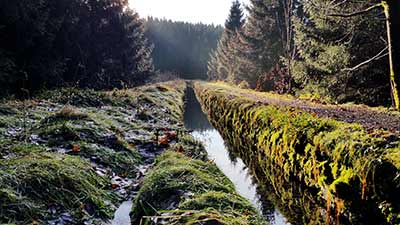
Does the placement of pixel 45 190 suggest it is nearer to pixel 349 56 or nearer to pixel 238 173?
pixel 238 173

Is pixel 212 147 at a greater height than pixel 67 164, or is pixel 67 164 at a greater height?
pixel 67 164

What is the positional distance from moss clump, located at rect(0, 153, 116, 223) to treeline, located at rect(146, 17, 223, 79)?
→ 62550 mm

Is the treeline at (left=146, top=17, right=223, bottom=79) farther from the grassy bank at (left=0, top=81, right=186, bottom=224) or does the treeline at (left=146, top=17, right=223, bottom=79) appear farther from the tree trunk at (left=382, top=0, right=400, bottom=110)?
the grassy bank at (left=0, top=81, right=186, bottom=224)

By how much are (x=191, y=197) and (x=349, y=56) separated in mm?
10345

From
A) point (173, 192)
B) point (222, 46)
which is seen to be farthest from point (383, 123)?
point (222, 46)

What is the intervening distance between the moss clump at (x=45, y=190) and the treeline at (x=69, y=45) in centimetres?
287

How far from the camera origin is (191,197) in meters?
3.42

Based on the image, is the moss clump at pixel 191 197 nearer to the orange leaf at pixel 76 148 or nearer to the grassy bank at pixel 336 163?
the grassy bank at pixel 336 163

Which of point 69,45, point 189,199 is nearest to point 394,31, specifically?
point 189,199

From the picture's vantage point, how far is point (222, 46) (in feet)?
143

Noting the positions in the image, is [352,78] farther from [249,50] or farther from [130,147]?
[249,50]

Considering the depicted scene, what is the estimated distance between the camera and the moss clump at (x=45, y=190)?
2.98 metres

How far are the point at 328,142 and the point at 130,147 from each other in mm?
3039

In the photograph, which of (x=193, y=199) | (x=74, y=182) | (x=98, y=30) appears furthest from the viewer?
(x=98, y=30)
